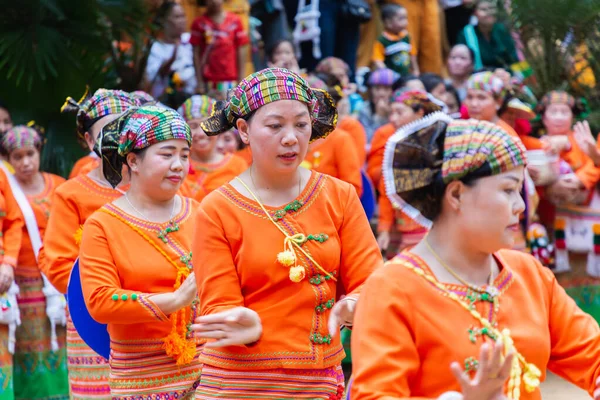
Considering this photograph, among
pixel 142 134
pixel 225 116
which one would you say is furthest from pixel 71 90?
pixel 225 116

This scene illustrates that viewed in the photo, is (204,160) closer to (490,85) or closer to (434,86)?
(490,85)

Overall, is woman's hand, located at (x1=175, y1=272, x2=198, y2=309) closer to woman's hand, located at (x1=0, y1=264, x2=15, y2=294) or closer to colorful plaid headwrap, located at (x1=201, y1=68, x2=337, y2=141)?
colorful plaid headwrap, located at (x1=201, y1=68, x2=337, y2=141)

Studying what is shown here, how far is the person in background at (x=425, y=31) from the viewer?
1134 centimetres

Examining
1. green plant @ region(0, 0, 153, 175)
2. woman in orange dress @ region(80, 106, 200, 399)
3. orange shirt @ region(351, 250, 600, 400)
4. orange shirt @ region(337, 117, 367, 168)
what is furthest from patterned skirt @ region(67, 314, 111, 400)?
orange shirt @ region(337, 117, 367, 168)

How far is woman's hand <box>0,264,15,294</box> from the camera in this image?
6551 millimetres

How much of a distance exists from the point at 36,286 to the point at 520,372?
481 cm

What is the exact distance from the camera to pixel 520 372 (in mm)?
2902

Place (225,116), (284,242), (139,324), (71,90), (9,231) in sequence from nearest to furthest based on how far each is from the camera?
(284,242), (225,116), (139,324), (9,231), (71,90)

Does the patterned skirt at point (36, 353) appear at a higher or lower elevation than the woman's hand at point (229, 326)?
lower

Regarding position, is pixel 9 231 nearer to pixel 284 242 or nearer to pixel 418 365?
pixel 284 242

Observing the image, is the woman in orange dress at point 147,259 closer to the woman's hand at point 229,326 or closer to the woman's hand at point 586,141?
the woman's hand at point 229,326

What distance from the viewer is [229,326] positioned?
3459 mm

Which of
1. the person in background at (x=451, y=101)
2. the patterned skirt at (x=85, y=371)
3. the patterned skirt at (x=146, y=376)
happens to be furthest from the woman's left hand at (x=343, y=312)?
the person in background at (x=451, y=101)

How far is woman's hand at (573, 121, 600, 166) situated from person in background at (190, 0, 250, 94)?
3.41m
